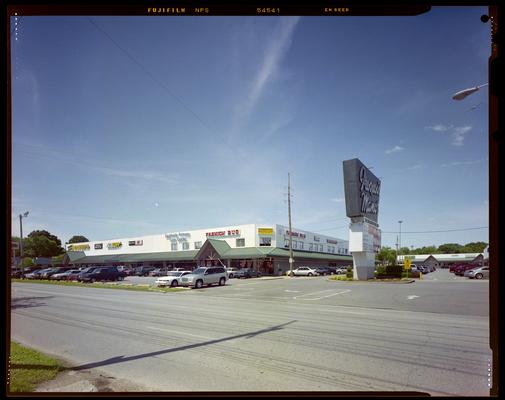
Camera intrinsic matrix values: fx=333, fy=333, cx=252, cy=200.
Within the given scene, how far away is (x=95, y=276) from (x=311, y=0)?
42513 millimetres

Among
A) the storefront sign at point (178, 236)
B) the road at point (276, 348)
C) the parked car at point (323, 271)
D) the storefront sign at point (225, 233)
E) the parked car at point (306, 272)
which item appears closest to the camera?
the road at point (276, 348)

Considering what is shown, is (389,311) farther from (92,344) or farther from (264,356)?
(92,344)

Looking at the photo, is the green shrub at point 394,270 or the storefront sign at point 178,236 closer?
the green shrub at point 394,270

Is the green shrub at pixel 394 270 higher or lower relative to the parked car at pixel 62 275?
higher

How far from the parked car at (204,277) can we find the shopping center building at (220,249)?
56.3 ft

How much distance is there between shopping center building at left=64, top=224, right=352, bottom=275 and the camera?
54.1 meters

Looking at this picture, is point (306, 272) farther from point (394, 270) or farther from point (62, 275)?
point (62, 275)

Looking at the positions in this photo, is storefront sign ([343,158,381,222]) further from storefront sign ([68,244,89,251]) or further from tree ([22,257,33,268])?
tree ([22,257,33,268])

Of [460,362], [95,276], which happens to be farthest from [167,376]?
[95,276]

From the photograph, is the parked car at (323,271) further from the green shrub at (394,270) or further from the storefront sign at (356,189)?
the storefront sign at (356,189)

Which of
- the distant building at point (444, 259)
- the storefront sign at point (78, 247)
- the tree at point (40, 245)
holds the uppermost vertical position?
the tree at point (40, 245)

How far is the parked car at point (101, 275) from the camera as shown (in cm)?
3912

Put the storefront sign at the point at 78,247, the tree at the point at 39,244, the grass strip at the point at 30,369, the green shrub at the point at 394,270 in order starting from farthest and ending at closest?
the storefront sign at the point at 78,247
the tree at the point at 39,244
the green shrub at the point at 394,270
the grass strip at the point at 30,369

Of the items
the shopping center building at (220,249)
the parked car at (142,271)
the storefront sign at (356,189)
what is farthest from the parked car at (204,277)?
the parked car at (142,271)
